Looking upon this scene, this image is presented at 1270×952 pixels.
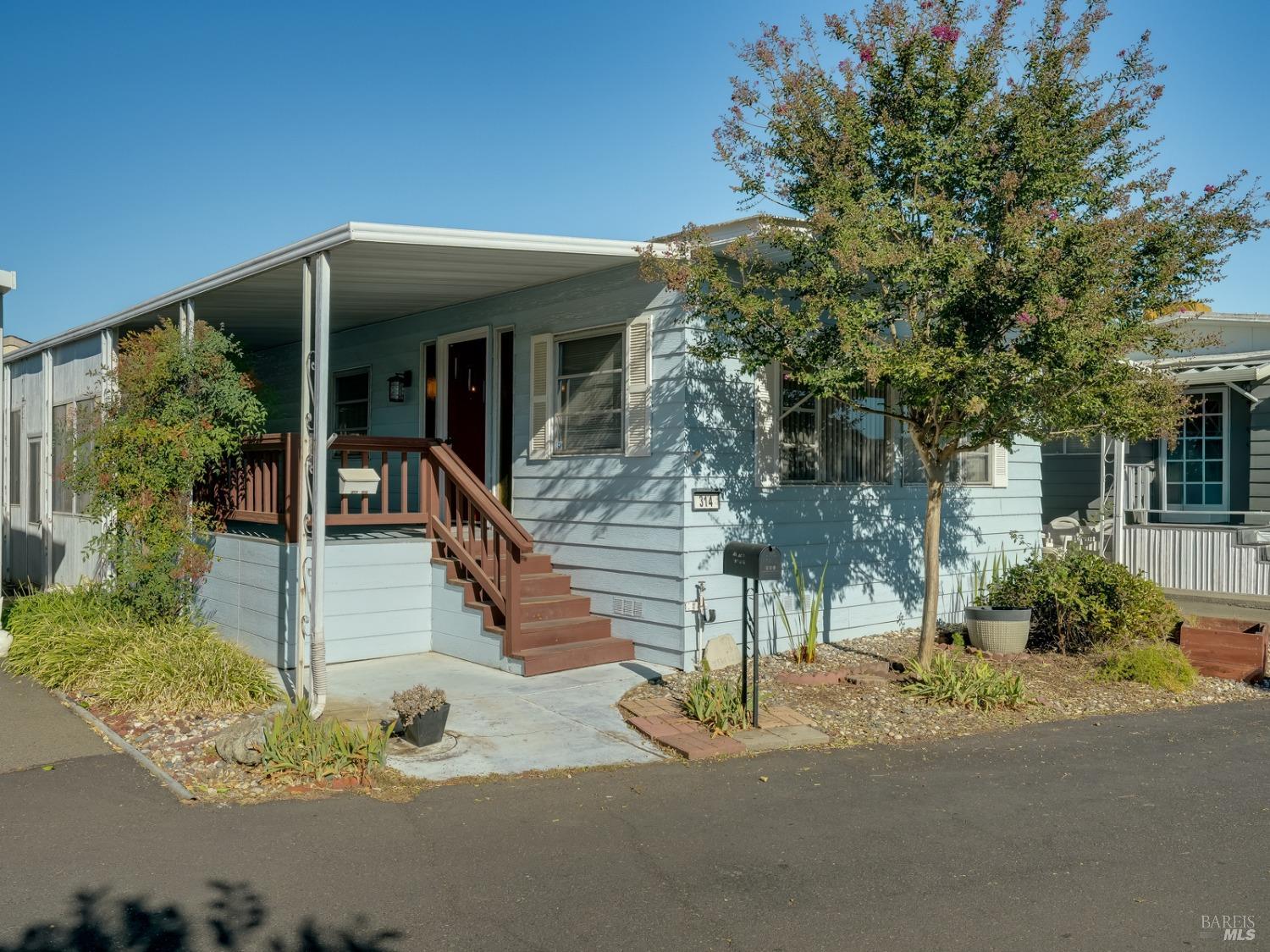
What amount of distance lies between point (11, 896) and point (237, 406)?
541 centimetres

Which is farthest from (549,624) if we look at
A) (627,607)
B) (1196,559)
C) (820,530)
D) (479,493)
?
(1196,559)

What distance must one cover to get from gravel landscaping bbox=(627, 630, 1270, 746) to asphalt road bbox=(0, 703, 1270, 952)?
2.46 ft

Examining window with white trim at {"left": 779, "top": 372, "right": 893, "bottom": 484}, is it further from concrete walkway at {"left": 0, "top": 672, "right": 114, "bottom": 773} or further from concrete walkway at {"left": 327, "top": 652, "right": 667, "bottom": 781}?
concrete walkway at {"left": 0, "top": 672, "right": 114, "bottom": 773}

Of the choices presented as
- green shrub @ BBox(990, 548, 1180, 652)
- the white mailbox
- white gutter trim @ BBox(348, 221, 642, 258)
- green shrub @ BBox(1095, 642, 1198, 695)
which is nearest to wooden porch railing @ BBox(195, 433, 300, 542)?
the white mailbox

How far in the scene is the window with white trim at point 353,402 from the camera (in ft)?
38.1

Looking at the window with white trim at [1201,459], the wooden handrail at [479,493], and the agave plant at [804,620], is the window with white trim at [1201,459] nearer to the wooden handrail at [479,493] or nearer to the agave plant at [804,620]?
the agave plant at [804,620]

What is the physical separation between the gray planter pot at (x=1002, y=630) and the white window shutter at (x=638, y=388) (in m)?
3.46

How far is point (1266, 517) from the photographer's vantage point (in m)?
12.6

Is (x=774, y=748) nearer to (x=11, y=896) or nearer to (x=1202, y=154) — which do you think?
(x=11, y=896)

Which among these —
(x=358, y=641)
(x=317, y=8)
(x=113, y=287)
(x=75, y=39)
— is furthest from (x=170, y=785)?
(x=113, y=287)

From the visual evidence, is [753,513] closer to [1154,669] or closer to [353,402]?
[1154,669]

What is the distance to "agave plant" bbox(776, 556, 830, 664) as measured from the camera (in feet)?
27.3

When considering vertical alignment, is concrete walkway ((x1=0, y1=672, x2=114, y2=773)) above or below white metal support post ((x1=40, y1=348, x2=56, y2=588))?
below

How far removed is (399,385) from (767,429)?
174 inches
